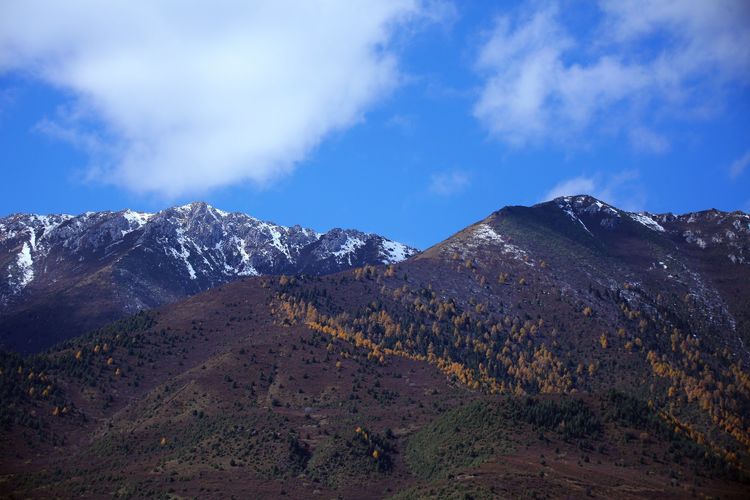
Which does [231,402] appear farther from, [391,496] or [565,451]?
[565,451]

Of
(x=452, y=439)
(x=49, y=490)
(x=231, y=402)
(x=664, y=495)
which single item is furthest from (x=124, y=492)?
(x=664, y=495)

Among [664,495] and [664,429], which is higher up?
[664,429]

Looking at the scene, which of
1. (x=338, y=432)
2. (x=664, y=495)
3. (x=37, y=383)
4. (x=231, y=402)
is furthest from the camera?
(x=37, y=383)

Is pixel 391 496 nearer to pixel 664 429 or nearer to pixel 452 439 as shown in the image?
pixel 452 439

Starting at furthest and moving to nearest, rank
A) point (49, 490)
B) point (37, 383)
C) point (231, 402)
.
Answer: point (37, 383) → point (231, 402) → point (49, 490)

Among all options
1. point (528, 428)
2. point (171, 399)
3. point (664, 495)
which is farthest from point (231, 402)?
point (664, 495)

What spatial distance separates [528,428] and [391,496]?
119ft

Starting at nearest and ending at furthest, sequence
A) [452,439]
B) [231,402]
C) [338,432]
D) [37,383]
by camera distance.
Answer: [452,439] < [338,432] < [231,402] < [37,383]

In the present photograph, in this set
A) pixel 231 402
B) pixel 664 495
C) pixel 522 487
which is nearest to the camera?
pixel 522 487

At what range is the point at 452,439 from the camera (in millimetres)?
153625

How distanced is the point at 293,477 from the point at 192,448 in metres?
27.3

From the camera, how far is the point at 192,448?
159125 mm

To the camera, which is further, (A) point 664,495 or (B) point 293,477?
(B) point 293,477

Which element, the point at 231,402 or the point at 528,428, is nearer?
the point at 528,428
